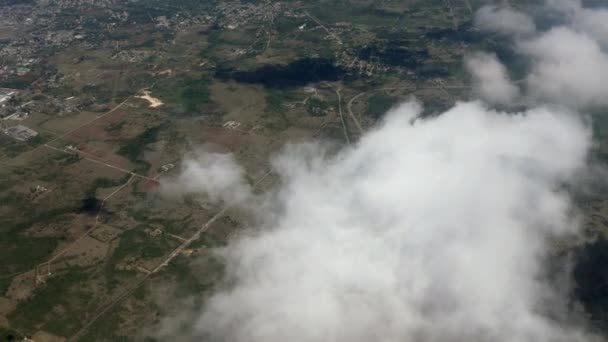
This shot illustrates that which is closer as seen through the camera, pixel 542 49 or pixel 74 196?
pixel 74 196

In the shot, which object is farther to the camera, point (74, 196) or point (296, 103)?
point (296, 103)

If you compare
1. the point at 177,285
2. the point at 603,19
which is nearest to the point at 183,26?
the point at 177,285

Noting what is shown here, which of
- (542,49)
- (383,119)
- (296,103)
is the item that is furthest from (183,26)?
(542,49)

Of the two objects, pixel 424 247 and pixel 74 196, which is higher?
pixel 424 247

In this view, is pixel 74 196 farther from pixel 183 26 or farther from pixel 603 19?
pixel 603 19

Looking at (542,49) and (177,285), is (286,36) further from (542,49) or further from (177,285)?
(177,285)

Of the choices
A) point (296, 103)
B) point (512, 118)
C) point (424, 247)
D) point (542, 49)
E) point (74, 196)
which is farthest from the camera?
point (542, 49)

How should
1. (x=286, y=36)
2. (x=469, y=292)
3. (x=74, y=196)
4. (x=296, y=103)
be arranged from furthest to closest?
1. (x=286, y=36)
2. (x=296, y=103)
3. (x=74, y=196)
4. (x=469, y=292)

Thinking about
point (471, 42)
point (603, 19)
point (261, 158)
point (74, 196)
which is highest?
point (603, 19)

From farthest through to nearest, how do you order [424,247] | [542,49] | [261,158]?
[542,49] < [261,158] < [424,247]
